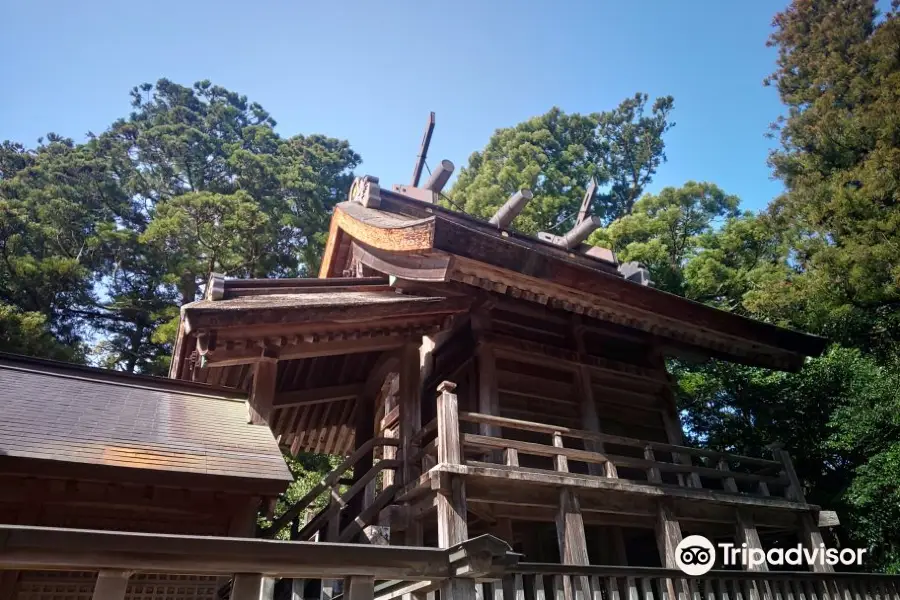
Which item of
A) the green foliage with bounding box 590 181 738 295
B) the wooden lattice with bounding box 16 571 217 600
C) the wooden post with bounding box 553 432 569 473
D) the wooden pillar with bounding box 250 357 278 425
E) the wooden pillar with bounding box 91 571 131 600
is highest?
the green foliage with bounding box 590 181 738 295

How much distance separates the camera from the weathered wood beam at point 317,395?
A: 26.3ft

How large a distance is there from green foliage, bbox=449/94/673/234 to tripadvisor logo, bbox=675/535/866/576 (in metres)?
18.5

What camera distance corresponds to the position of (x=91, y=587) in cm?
481

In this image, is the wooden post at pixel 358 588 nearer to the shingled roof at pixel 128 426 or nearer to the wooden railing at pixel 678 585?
the shingled roof at pixel 128 426

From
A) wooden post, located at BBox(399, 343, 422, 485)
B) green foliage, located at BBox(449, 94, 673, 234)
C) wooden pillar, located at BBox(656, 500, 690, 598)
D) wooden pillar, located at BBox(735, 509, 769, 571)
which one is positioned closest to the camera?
wooden pillar, located at BBox(656, 500, 690, 598)

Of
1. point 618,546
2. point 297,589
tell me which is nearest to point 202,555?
point 297,589

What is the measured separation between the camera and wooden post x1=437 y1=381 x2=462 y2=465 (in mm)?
5980

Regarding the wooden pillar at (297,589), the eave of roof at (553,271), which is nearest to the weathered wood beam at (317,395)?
the eave of roof at (553,271)

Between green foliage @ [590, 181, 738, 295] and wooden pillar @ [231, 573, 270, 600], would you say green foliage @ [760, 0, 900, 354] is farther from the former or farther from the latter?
wooden pillar @ [231, 573, 270, 600]

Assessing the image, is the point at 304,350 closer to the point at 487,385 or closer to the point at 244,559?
the point at 487,385

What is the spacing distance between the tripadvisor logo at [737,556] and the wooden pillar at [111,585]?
5.50 meters

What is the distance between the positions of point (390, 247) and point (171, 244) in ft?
56.0

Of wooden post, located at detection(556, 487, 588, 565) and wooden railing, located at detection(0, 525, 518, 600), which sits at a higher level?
wooden post, located at detection(556, 487, 588, 565)

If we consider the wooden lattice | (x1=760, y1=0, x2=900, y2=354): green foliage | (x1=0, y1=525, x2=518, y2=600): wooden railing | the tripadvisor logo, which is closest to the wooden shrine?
the tripadvisor logo
